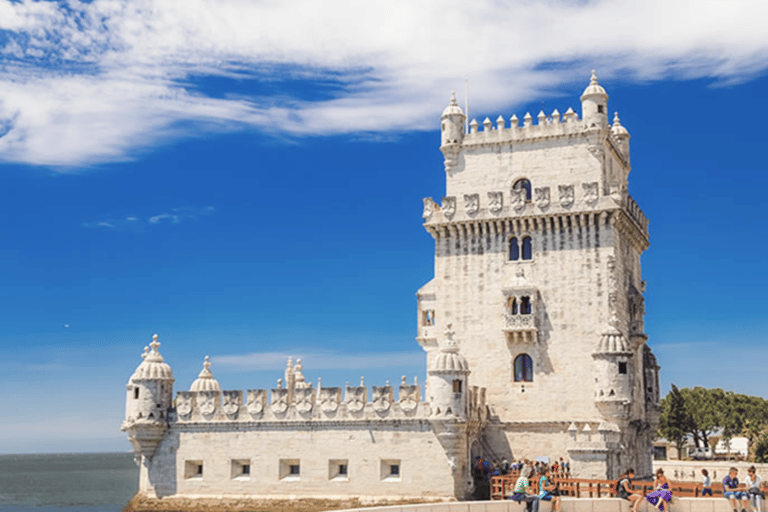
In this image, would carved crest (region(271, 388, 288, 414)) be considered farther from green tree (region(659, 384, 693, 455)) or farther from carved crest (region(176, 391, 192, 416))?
green tree (region(659, 384, 693, 455))

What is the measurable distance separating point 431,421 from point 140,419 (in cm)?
1588

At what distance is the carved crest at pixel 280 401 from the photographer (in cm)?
4522

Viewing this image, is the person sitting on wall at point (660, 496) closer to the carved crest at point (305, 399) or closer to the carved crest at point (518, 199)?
the carved crest at point (305, 399)

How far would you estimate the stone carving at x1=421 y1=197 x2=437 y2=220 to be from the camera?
49188mm

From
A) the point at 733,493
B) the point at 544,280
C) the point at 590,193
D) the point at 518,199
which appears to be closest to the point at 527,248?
the point at 544,280

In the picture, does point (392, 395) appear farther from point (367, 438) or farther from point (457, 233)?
point (457, 233)

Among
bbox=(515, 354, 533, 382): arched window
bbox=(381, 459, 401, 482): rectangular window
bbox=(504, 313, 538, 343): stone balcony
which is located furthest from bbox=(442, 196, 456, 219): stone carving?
bbox=(381, 459, 401, 482): rectangular window

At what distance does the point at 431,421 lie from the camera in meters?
42.1

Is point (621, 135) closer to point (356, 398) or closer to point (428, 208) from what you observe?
point (428, 208)

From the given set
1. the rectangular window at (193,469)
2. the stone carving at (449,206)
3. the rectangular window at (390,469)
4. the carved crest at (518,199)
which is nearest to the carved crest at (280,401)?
the rectangular window at (193,469)

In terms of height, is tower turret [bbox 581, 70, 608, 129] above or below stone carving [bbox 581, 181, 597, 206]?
above

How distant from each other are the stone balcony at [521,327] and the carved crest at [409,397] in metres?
6.54

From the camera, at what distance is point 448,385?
138 ft

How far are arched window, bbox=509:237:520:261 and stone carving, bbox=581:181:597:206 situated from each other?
447cm
